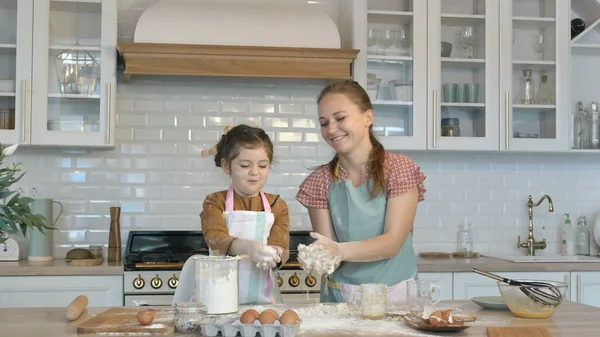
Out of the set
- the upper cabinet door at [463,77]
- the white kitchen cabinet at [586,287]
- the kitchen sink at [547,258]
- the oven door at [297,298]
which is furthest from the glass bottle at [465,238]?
the oven door at [297,298]

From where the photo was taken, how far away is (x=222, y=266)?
212cm

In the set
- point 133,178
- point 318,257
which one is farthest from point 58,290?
point 318,257

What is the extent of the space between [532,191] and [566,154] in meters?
0.32

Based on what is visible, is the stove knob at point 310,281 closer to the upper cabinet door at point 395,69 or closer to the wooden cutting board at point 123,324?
the upper cabinet door at point 395,69

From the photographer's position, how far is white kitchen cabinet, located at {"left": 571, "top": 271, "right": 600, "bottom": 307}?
425 cm

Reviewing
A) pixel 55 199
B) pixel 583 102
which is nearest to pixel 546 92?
pixel 583 102

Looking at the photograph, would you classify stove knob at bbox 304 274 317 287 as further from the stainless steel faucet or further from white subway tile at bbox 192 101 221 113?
the stainless steel faucet

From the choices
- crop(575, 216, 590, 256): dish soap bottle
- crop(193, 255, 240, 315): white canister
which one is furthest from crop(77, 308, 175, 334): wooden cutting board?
crop(575, 216, 590, 256): dish soap bottle

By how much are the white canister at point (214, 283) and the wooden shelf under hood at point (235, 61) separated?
2.22m

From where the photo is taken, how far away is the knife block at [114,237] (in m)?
4.32

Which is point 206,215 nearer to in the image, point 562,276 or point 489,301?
point 489,301

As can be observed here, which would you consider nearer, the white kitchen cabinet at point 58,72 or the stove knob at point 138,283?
the stove knob at point 138,283

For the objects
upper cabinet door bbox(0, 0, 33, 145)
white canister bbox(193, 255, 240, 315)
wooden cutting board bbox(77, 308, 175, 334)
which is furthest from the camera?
upper cabinet door bbox(0, 0, 33, 145)

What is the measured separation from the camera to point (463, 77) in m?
4.57
